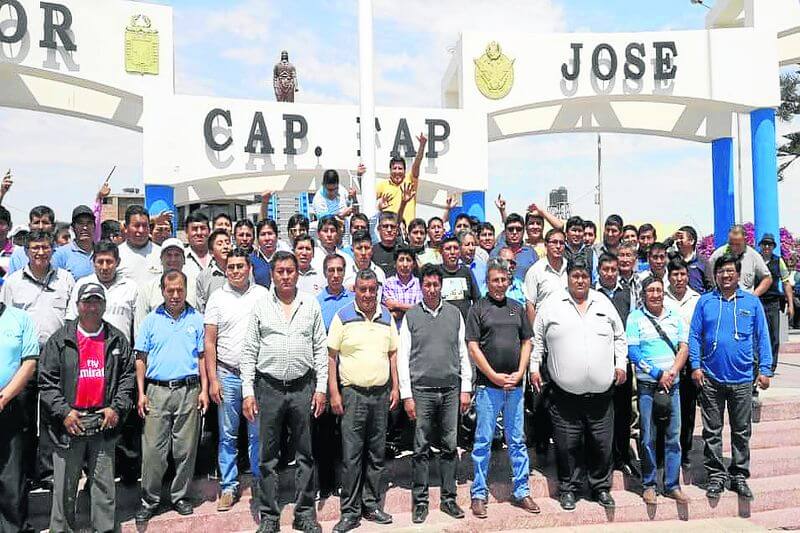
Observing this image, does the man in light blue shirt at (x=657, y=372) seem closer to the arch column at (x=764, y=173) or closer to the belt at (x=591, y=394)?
the belt at (x=591, y=394)

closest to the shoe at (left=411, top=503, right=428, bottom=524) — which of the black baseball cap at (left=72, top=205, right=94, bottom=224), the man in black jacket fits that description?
the man in black jacket

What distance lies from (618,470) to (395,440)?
1.87 meters

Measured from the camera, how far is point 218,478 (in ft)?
17.6

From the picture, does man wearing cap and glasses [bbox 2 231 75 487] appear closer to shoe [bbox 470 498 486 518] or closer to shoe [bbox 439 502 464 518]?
shoe [bbox 439 502 464 518]

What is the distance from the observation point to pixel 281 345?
4719 mm

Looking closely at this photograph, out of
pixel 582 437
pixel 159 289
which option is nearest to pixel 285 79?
pixel 159 289

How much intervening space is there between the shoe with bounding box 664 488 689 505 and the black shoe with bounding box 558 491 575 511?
76 cm

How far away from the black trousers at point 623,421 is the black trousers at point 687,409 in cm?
46

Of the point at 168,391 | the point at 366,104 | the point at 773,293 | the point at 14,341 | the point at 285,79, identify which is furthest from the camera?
the point at 285,79

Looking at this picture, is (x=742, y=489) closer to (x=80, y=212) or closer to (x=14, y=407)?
(x=14, y=407)

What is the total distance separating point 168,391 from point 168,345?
1.04ft

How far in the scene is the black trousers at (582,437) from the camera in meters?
5.26

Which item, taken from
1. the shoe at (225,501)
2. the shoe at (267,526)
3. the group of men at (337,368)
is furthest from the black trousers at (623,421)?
the shoe at (225,501)

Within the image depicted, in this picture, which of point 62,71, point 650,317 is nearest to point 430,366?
point 650,317
